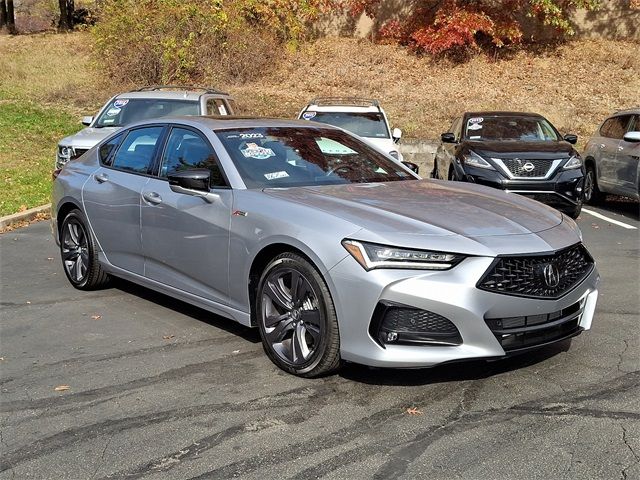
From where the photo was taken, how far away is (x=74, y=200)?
7.21 m

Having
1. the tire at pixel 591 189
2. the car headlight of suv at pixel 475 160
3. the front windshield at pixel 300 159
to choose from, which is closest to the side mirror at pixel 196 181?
the front windshield at pixel 300 159

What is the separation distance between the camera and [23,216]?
442 inches

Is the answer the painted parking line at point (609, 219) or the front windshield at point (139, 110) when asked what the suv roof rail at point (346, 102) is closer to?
the front windshield at point (139, 110)

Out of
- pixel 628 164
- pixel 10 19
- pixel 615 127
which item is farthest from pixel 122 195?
pixel 10 19

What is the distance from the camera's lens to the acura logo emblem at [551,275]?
15.3ft

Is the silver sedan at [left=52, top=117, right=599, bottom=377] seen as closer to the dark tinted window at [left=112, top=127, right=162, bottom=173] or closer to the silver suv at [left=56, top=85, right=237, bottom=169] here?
the dark tinted window at [left=112, top=127, right=162, bottom=173]

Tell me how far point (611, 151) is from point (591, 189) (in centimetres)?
98

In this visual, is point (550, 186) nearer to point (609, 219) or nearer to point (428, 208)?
point (609, 219)

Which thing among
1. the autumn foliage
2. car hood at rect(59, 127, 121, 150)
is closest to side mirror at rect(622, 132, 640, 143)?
car hood at rect(59, 127, 121, 150)

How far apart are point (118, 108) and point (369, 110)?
4.27m

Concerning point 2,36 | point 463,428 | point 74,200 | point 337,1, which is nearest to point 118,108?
point 74,200

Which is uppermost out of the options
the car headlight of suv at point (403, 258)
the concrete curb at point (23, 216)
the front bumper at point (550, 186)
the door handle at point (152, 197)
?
the car headlight of suv at point (403, 258)

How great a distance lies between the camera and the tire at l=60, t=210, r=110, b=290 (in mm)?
7109

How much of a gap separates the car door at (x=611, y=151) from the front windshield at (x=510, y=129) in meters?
0.82
